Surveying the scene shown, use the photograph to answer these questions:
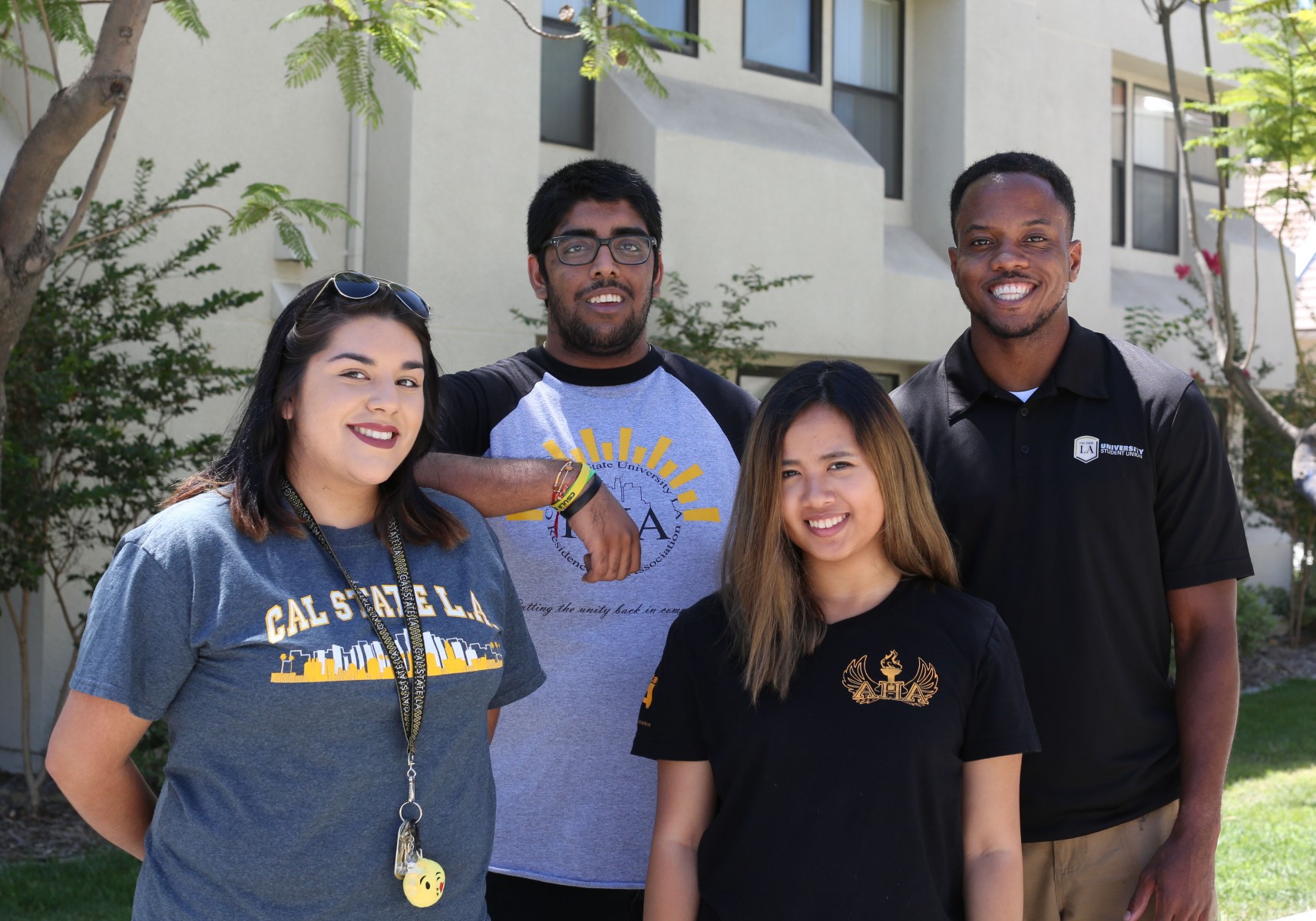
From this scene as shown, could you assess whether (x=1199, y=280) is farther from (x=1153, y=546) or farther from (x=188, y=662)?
(x=188, y=662)

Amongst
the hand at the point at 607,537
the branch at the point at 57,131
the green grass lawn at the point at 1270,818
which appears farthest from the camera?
the green grass lawn at the point at 1270,818

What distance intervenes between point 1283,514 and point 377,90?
9.97 metres

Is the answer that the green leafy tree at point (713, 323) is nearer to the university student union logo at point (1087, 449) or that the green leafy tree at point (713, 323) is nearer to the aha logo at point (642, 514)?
the aha logo at point (642, 514)

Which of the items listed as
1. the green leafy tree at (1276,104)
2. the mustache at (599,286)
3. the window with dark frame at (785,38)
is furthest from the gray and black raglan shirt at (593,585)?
the window with dark frame at (785,38)

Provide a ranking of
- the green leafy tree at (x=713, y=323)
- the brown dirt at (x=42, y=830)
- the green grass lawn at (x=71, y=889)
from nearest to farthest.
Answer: the green grass lawn at (x=71, y=889) < the brown dirt at (x=42, y=830) < the green leafy tree at (x=713, y=323)

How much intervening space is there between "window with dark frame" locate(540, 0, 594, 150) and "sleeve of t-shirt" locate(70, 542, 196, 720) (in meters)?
8.00

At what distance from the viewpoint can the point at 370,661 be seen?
2.16 meters

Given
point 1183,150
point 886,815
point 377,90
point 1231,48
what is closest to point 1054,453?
point 886,815

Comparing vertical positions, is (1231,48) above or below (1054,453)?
above

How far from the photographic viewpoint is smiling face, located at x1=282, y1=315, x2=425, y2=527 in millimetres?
2322

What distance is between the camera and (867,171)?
1055 cm

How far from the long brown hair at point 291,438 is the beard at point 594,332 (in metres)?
0.68

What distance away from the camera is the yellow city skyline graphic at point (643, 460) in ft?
9.88

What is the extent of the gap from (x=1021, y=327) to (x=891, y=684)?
1.00 metres
